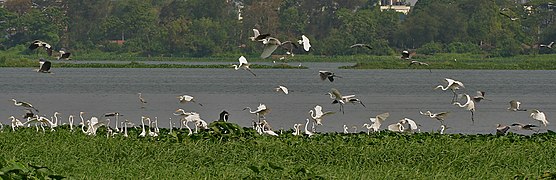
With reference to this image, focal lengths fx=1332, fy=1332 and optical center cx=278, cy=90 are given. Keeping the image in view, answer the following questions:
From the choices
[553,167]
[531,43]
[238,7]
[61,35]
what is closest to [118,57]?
[61,35]

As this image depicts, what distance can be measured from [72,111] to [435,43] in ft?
210

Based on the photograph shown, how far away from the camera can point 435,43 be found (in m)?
98.5

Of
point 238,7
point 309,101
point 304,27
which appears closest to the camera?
point 309,101

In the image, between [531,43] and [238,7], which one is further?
[238,7]

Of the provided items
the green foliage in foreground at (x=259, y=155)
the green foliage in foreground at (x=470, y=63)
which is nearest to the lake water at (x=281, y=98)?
the green foliage in foreground at (x=470, y=63)

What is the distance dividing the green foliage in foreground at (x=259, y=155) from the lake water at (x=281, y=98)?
1160 centimetres

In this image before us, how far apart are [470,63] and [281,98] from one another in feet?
152

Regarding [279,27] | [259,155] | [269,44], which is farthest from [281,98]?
[279,27]

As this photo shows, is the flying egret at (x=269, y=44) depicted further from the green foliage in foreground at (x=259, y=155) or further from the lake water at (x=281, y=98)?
the lake water at (x=281, y=98)

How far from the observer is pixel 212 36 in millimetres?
99250

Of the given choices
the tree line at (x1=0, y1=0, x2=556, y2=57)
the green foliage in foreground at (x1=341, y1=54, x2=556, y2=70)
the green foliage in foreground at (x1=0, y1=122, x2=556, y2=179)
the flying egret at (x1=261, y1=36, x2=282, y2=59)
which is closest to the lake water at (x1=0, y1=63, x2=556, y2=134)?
the flying egret at (x1=261, y1=36, x2=282, y2=59)

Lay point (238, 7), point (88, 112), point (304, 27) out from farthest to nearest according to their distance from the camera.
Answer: point (238, 7) < point (304, 27) < point (88, 112)

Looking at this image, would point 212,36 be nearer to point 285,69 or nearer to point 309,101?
point 285,69

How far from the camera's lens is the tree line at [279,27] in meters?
97.1
